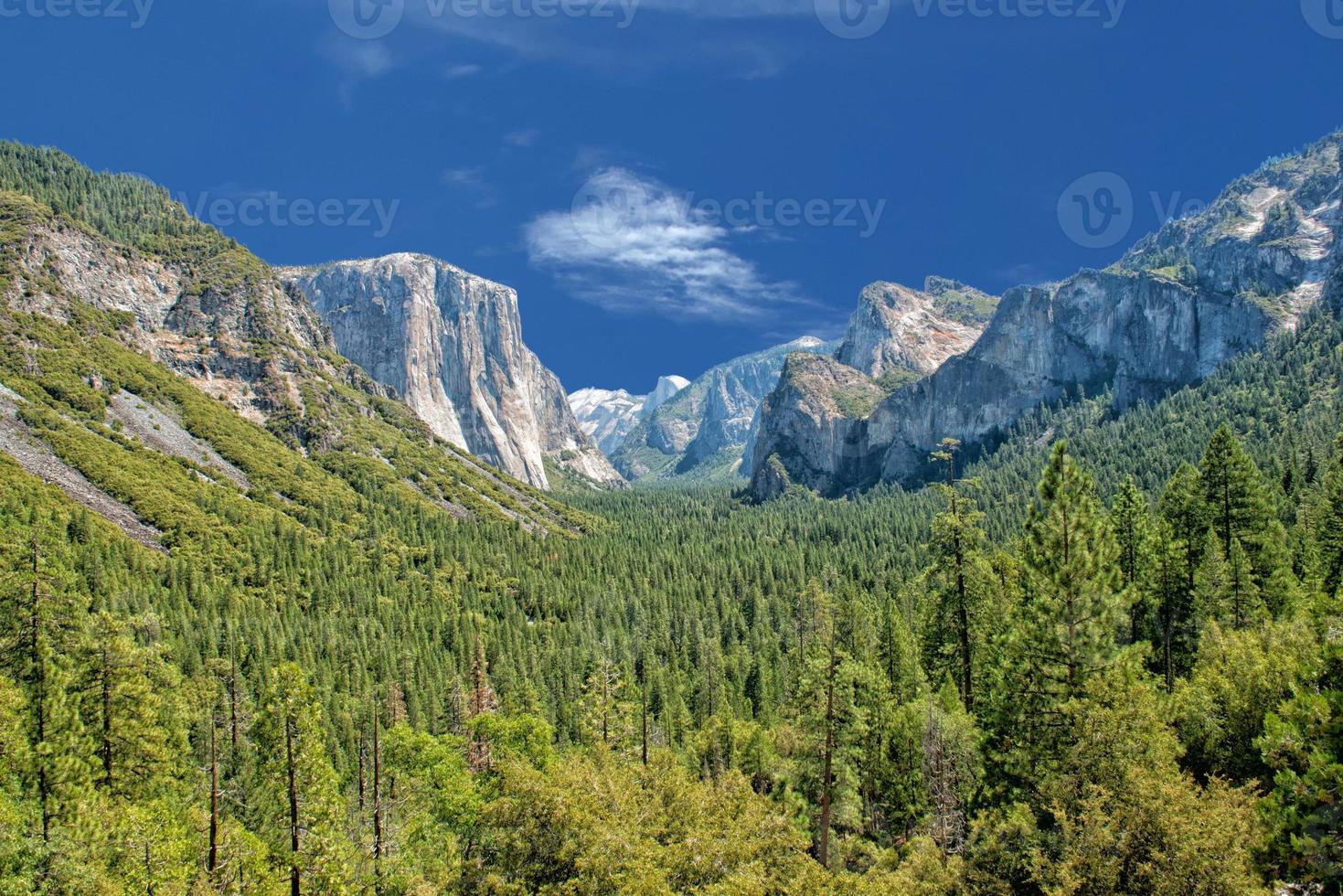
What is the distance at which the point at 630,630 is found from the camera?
12038 centimetres

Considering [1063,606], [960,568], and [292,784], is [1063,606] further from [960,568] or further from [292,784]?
[292,784]

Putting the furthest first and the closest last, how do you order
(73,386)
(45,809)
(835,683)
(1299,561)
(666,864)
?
(73,386)
(1299,561)
(835,683)
(45,809)
(666,864)

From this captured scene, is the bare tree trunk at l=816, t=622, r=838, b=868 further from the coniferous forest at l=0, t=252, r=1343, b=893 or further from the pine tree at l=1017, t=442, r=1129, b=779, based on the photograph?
the pine tree at l=1017, t=442, r=1129, b=779

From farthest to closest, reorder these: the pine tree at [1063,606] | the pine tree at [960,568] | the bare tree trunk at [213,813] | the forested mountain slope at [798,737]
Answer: the pine tree at [960,568] → the bare tree trunk at [213,813] → the pine tree at [1063,606] → the forested mountain slope at [798,737]

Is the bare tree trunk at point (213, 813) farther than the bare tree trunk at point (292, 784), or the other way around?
the bare tree trunk at point (292, 784)

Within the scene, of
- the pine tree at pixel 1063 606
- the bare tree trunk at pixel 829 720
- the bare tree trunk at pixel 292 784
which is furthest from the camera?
the bare tree trunk at pixel 829 720

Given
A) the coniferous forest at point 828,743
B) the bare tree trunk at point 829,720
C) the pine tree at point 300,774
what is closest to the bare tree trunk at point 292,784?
the pine tree at point 300,774

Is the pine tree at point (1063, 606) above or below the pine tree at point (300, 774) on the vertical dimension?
above

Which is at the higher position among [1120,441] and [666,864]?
[1120,441]

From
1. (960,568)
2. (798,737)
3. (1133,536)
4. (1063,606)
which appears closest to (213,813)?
(798,737)

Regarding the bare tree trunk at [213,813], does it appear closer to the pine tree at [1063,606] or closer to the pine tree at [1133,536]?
the pine tree at [1063,606]

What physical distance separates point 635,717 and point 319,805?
31644 millimetres

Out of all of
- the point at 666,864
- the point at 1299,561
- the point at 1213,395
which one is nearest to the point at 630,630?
the point at 1299,561

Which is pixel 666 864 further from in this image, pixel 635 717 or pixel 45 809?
pixel 635 717
